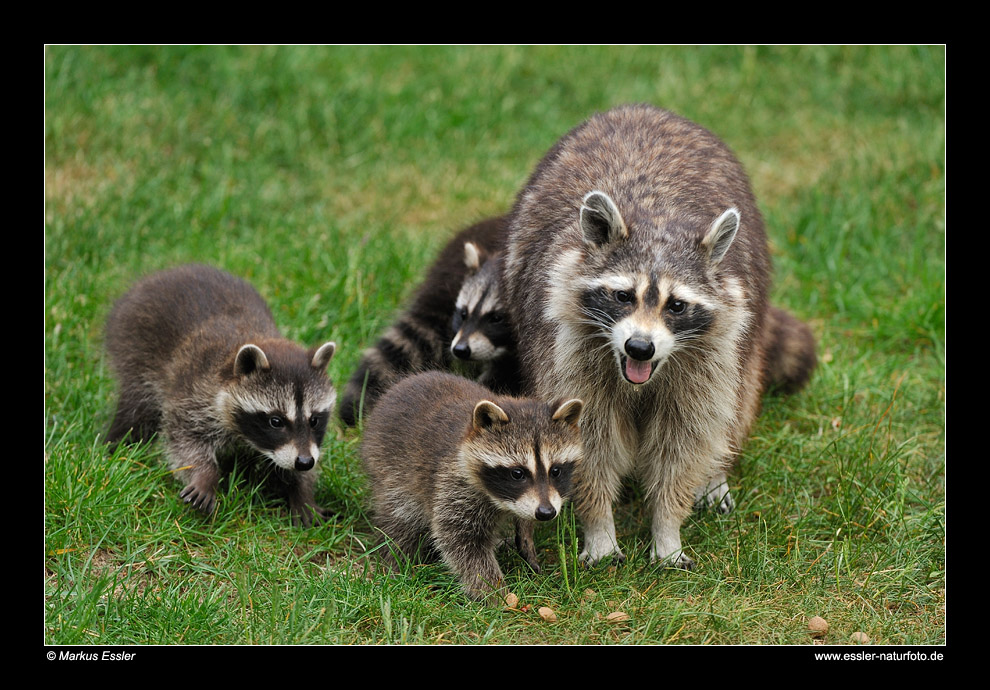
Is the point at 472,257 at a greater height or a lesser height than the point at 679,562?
greater

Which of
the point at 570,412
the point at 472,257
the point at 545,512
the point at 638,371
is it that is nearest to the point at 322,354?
the point at 472,257

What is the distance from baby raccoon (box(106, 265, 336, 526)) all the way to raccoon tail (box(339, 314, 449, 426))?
0.65 meters

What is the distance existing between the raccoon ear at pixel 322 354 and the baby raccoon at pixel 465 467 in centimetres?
42

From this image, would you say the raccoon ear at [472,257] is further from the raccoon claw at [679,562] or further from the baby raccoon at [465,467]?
the raccoon claw at [679,562]

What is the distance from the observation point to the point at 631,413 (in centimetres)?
559

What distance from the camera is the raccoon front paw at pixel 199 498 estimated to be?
555 centimetres

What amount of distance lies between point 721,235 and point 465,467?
5.49 ft

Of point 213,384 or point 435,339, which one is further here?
point 435,339

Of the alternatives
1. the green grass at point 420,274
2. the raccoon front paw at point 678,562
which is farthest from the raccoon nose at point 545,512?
the raccoon front paw at point 678,562

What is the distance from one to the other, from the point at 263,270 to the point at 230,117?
8.32 feet

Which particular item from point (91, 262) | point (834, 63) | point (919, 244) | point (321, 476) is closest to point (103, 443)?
point (321, 476)

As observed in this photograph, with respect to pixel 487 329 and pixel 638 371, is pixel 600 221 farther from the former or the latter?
pixel 487 329

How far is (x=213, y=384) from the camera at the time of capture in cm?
581

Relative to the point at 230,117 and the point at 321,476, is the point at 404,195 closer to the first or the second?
the point at 230,117
